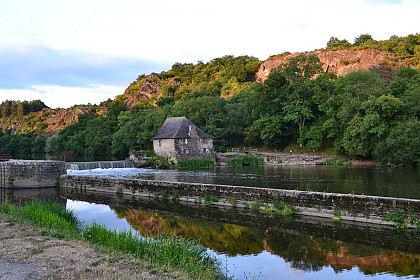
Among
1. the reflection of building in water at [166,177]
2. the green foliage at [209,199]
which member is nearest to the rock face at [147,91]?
the reflection of building in water at [166,177]

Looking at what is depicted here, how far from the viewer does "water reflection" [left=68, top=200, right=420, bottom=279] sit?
1027cm

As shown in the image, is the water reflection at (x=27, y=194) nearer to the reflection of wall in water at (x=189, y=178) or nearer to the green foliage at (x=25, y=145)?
the reflection of wall in water at (x=189, y=178)

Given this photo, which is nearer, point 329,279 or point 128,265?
point 128,265

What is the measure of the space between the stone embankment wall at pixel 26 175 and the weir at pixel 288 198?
5410 millimetres

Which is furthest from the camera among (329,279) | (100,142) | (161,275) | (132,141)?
(100,142)

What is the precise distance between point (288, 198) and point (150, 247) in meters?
8.75

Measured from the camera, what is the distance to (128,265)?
8.12 meters

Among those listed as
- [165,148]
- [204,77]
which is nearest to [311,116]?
[165,148]

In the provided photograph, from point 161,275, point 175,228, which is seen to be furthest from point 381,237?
point 161,275

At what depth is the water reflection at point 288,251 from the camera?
33.7 ft

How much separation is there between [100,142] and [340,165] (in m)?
45.9

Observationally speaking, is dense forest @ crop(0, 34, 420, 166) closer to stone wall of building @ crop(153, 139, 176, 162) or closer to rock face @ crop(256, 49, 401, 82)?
rock face @ crop(256, 49, 401, 82)

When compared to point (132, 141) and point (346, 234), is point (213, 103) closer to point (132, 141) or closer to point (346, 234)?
point (132, 141)

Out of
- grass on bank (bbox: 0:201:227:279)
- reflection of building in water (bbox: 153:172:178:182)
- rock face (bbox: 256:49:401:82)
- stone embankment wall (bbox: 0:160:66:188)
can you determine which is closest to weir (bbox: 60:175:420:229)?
stone embankment wall (bbox: 0:160:66:188)
